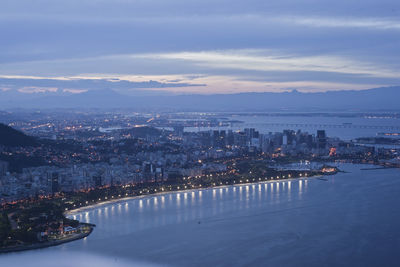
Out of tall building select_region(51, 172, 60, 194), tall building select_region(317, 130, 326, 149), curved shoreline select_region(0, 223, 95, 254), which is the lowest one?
curved shoreline select_region(0, 223, 95, 254)

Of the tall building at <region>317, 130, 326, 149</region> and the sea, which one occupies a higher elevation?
the tall building at <region>317, 130, 326, 149</region>

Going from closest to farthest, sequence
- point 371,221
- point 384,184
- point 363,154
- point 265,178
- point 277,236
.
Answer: point 277,236 → point 371,221 → point 384,184 → point 265,178 → point 363,154

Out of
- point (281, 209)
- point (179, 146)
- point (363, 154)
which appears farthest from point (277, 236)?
point (179, 146)

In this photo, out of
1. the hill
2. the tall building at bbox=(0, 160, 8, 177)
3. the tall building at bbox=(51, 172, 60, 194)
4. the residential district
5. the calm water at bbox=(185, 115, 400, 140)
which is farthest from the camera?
the calm water at bbox=(185, 115, 400, 140)

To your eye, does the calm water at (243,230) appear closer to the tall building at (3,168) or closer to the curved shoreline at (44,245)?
the curved shoreline at (44,245)

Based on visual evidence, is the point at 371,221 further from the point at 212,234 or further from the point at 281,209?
the point at 212,234

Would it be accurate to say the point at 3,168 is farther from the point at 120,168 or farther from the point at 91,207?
the point at 91,207

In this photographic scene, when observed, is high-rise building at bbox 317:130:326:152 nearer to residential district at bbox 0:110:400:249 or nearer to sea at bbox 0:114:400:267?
residential district at bbox 0:110:400:249

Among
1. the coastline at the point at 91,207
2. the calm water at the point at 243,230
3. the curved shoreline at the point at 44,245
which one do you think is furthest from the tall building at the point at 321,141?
the curved shoreline at the point at 44,245

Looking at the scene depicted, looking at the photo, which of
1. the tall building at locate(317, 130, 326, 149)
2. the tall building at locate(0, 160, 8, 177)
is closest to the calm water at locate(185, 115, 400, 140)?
the tall building at locate(317, 130, 326, 149)
